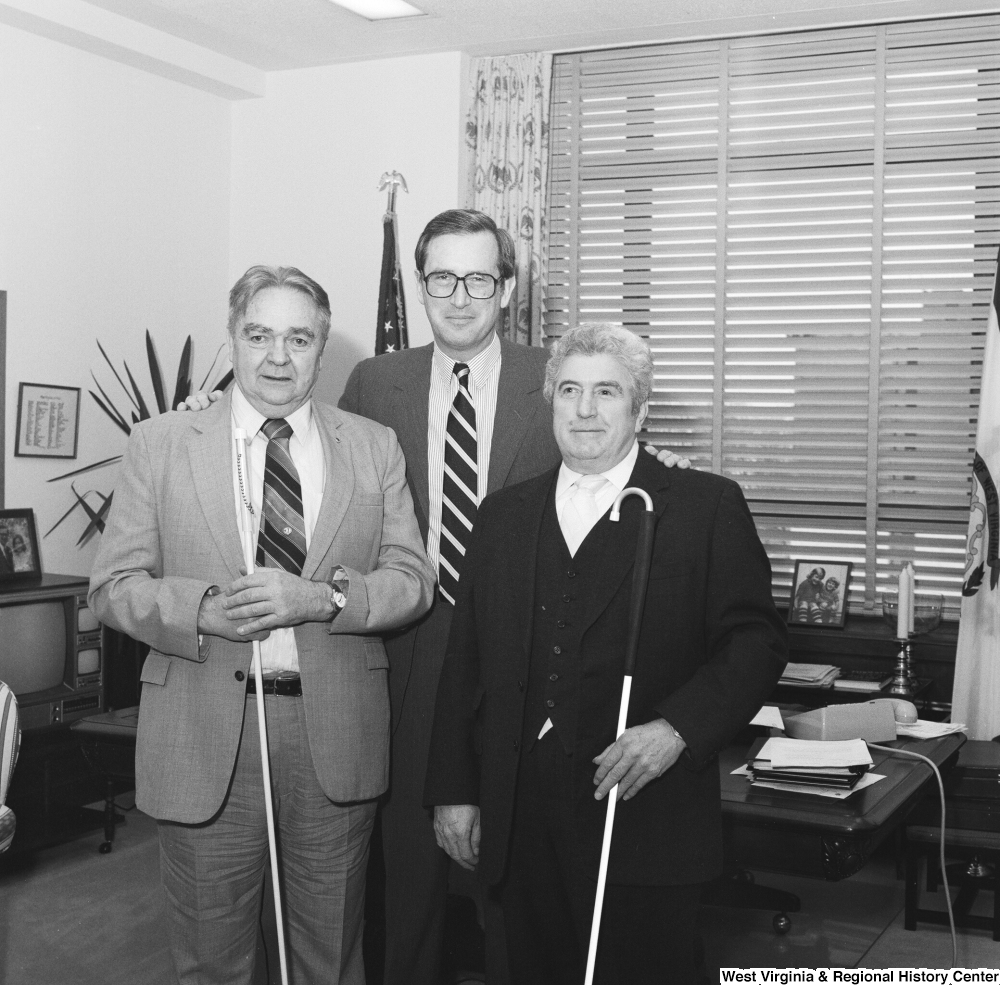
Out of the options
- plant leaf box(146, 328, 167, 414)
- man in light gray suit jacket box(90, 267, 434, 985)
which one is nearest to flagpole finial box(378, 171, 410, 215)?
plant leaf box(146, 328, 167, 414)

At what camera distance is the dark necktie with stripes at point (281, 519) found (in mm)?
2168

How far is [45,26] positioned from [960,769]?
4036 mm

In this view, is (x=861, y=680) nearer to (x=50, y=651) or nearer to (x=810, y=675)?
(x=810, y=675)

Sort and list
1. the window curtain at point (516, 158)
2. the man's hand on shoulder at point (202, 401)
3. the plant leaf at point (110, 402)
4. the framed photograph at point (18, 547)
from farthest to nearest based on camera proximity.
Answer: the window curtain at point (516, 158) < the plant leaf at point (110, 402) < the framed photograph at point (18, 547) < the man's hand on shoulder at point (202, 401)

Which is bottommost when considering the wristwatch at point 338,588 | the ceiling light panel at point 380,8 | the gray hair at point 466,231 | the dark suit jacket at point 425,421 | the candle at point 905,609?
the candle at point 905,609

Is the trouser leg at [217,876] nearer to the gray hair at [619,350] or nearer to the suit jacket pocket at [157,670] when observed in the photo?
the suit jacket pocket at [157,670]

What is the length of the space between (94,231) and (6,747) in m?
3.28

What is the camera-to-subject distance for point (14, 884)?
4047mm

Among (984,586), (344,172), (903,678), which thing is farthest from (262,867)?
(344,172)

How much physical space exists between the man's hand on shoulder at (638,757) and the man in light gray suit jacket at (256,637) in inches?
20.4

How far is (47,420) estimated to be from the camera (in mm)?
4625

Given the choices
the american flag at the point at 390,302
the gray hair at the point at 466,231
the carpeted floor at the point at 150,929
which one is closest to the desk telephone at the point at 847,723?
the carpeted floor at the point at 150,929

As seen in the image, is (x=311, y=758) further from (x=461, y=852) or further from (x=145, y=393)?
(x=145, y=393)

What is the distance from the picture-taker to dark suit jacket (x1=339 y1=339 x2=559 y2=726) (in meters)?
2.49
